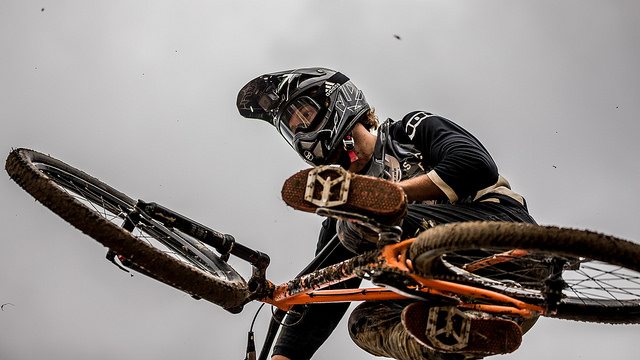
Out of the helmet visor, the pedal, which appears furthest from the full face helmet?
the pedal

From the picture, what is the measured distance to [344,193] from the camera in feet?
6.57

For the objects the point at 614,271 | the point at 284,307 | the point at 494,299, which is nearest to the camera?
the point at 614,271

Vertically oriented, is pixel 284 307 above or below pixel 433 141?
below

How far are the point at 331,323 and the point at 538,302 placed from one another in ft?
3.62

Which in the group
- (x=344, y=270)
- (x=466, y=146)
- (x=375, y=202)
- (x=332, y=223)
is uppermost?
(x=466, y=146)

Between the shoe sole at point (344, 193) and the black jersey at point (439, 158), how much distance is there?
442 mm

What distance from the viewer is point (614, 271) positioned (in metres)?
1.97

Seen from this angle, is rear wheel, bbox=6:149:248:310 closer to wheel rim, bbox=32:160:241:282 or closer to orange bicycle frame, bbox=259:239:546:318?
wheel rim, bbox=32:160:241:282

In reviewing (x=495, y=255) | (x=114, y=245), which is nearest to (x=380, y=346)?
(x=495, y=255)

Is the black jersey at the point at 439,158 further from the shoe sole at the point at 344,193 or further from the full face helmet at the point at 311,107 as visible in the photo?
the shoe sole at the point at 344,193

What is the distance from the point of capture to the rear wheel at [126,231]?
2.03 meters

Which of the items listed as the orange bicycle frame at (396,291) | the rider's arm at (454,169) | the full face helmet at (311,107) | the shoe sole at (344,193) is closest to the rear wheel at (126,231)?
the orange bicycle frame at (396,291)

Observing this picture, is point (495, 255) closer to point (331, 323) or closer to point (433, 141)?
point (433, 141)

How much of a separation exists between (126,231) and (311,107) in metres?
1.27
